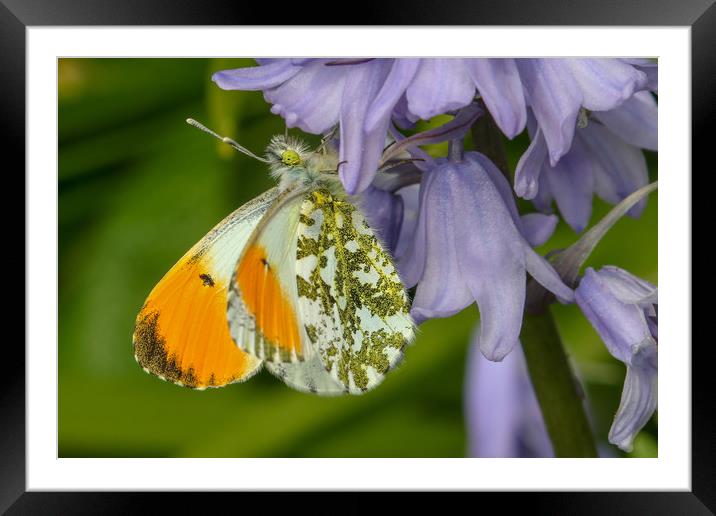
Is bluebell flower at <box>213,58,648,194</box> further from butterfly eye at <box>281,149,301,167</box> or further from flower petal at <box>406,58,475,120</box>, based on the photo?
butterfly eye at <box>281,149,301,167</box>

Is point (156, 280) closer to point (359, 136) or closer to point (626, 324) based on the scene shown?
point (359, 136)

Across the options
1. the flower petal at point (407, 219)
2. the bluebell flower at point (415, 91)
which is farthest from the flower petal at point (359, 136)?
the flower petal at point (407, 219)

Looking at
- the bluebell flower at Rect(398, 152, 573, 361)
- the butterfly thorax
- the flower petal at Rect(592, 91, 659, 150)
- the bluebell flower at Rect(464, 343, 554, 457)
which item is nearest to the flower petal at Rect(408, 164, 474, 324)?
the bluebell flower at Rect(398, 152, 573, 361)

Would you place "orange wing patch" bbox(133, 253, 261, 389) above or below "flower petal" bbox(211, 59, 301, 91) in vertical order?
below
